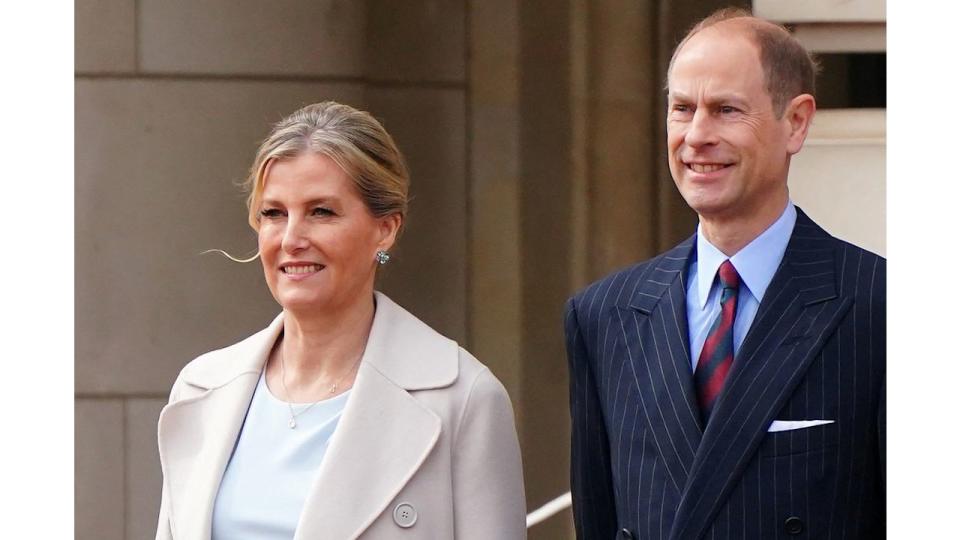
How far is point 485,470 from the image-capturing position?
2.87 m

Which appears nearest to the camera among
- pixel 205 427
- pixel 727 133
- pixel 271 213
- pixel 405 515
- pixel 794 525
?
pixel 794 525

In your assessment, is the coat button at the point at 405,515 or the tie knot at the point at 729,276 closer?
the tie knot at the point at 729,276

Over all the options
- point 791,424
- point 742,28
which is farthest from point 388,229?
point 791,424

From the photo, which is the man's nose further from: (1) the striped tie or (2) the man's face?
(1) the striped tie

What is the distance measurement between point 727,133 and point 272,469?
1.11m

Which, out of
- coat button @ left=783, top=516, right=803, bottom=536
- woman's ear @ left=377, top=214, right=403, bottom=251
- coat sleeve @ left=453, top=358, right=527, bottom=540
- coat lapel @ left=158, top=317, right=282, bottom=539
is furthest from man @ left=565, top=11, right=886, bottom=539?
coat lapel @ left=158, top=317, right=282, bottom=539

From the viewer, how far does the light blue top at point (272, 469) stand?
2.85 meters

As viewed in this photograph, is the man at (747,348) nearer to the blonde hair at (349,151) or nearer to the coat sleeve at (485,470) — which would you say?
the coat sleeve at (485,470)

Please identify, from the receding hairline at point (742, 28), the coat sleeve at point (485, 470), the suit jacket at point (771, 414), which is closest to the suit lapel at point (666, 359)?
the suit jacket at point (771, 414)

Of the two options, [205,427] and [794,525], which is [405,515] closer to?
[205,427]

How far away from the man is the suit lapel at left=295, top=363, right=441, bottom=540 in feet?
1.28

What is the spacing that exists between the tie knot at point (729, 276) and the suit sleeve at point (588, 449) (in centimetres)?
37
